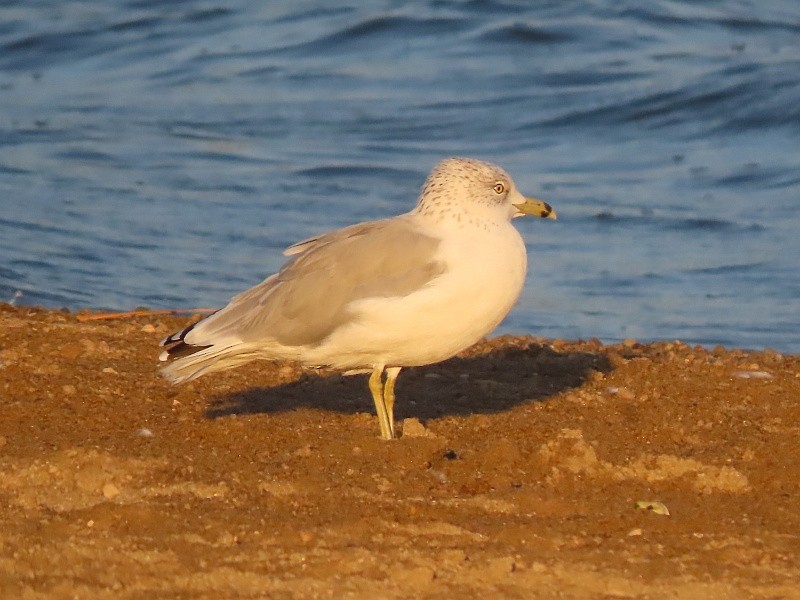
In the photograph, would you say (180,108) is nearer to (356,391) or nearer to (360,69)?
(360,69)

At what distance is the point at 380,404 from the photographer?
6.06 metres

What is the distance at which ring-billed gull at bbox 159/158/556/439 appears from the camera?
18.5ft

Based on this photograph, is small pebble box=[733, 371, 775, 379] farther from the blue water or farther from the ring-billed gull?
the blue water

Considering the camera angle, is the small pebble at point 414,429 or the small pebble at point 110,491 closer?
the small pebble at point 110,491

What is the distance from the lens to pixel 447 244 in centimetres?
578

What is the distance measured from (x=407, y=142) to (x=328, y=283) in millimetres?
9800

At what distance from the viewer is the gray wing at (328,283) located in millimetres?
5715

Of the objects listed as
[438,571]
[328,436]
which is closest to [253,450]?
[328,436]

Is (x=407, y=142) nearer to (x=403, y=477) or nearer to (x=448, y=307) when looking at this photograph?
(x=448, y=307)

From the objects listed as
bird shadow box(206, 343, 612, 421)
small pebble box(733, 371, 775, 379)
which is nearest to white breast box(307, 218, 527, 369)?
bird shadow box(206, 343, 612, 421)

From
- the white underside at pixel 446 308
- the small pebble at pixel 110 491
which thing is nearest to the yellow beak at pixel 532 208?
the white underside at pixel 446 308

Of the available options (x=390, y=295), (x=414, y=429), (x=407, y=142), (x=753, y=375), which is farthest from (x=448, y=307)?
(x=407, y=142)

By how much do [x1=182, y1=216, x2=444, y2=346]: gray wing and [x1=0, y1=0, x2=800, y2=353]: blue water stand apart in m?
4.16

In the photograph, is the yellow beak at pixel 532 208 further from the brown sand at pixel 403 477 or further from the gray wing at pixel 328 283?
Result: the brown sand at pixel 403 477
